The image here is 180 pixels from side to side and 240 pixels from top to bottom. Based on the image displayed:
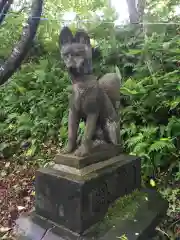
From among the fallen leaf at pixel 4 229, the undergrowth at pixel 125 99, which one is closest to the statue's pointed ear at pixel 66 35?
the undergrowth at pixel 125 99

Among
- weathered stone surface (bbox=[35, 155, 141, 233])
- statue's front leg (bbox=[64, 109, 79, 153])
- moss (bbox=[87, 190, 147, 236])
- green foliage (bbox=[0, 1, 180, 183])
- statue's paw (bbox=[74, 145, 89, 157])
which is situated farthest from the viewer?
green foliage (bbox=[0, 1, 180, 183])

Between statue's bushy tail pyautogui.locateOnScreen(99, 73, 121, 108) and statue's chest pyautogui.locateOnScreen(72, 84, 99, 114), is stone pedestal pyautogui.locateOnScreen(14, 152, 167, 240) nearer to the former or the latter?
statue's chest pyautogui.locateOnScreen(72, 84, 99, 114)

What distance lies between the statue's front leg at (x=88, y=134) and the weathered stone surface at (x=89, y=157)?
0.08 meters

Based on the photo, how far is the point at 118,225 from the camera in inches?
96.3

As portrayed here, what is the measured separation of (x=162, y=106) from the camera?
4250 mm

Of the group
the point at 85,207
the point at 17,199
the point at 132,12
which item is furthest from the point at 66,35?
the point at 132,12

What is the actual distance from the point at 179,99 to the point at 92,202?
2.39 m

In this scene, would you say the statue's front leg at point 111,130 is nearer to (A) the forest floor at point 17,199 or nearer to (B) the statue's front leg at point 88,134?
(B) the statue's front leg at point 88,134

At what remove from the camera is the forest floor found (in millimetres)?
3055

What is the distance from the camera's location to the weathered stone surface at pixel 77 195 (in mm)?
2299

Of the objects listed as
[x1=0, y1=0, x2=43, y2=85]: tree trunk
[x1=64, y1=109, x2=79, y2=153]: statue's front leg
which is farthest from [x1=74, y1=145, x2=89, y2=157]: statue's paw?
[x1=0, y1=0, x2=43, y2=85]: tree trunk

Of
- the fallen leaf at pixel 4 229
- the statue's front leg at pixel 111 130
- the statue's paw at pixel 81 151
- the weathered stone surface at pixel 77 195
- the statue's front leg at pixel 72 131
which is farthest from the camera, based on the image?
the fallen leaf at pixel 4 229

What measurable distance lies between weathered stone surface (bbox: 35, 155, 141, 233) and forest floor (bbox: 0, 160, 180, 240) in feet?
1.80

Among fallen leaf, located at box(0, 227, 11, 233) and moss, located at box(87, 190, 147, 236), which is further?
fallen leaf, located at box(0, 227, 11, 233)
